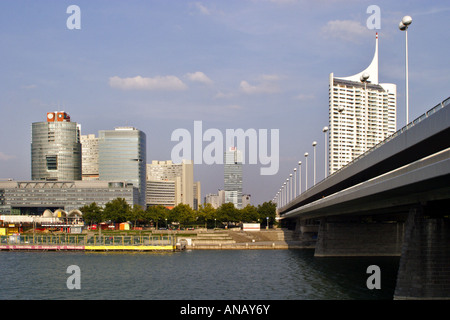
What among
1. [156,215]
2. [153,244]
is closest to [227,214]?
[156,215]

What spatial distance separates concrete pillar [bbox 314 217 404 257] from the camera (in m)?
78.6

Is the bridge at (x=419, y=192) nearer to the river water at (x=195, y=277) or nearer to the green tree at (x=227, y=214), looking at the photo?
the river water at (x=195, y=277)

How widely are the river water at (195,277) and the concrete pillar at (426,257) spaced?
511cm

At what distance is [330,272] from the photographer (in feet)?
196

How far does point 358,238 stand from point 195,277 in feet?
112

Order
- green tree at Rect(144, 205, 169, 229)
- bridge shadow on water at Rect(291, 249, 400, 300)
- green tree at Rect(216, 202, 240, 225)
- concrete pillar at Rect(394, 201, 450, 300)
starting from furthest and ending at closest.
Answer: green tree at Rect(216, 202, 240, 225) < green tree at Rect(144, 205, 169, 229) < bridge shadow on water at Rect(291, 249, 400, 300) < concrete pillar at Rect(394, 201, 450, 300)

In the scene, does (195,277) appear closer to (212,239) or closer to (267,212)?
(212,239)

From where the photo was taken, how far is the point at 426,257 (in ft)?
120

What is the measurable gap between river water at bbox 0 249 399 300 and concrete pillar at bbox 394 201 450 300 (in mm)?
5106

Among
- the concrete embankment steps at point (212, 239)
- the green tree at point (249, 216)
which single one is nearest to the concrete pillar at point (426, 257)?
the concrete embankment steps at point (212, 239)

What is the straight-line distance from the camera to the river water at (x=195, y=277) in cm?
4456

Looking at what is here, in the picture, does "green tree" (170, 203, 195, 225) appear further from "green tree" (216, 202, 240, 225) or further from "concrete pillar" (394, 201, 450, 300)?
"concrete pillar" (394, 201, 450, 300)

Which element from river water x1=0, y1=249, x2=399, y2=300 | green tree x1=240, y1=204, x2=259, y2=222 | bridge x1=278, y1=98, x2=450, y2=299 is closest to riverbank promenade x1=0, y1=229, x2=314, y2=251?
river water x1=0, y1=249, x2=399, y2=300
